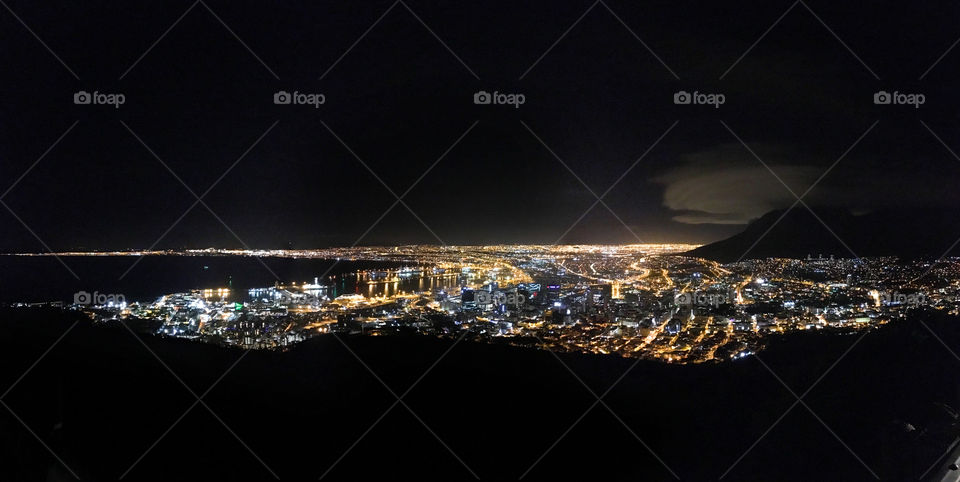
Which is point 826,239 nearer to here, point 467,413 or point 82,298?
point 467,413

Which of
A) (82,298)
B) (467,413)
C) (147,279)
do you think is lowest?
(467,413)

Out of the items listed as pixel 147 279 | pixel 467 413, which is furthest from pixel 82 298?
pixel 467 413

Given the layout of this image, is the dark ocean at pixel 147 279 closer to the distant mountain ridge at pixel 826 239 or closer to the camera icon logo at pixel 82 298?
the camera icon logo at pixel 82 298

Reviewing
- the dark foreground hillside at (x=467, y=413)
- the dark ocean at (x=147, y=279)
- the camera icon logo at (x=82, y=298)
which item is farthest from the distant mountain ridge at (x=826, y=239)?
the camera icon logo at (x=82, y=298)

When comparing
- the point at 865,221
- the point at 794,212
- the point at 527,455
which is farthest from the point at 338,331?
the point at 865,221

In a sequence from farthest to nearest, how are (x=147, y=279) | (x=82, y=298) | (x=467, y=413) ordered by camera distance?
(x=147, y=279)
(x=82, y=298)
(x=467, y=413)

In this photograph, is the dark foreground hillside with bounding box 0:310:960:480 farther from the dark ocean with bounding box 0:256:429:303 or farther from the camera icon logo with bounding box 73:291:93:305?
the dark ocean with bounding box 0:256:429:303

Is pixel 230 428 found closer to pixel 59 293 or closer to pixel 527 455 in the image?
pixel 527 455
